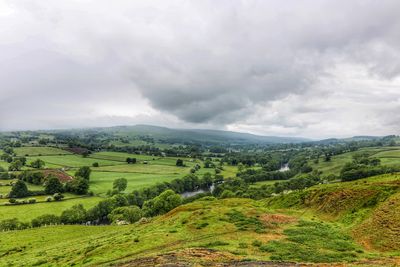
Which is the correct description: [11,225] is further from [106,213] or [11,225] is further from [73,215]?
[106,213]

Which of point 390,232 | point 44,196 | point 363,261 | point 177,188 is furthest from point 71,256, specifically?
point 177,188

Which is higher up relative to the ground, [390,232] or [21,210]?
[390,232]

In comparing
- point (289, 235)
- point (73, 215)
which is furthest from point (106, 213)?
point (289, 235)

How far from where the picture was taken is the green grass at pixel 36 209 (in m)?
106

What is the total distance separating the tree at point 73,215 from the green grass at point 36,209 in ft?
26.6

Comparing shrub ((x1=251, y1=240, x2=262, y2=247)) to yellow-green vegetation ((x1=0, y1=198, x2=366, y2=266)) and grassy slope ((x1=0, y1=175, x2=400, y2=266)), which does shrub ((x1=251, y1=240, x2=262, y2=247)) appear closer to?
yellow-green vegetation ((x1=0, y1=198, x2=366, y2=266))

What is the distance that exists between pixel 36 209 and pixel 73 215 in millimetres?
20966

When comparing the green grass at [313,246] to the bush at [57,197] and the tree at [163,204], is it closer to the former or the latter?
the tree at [163,204]

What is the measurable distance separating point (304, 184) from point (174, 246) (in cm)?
13634

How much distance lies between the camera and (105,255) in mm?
38625

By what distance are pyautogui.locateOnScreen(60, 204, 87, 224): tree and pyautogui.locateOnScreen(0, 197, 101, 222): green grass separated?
8.11 m

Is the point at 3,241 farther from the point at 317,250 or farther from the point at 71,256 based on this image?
the point at 317,250

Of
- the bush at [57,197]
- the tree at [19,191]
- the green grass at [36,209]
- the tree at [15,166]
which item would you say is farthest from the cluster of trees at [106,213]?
the tree at [15,166]

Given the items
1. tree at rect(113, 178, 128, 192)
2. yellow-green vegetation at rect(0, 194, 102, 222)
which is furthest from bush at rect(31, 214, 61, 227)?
tree at rect(113, 178, 128, 192)
